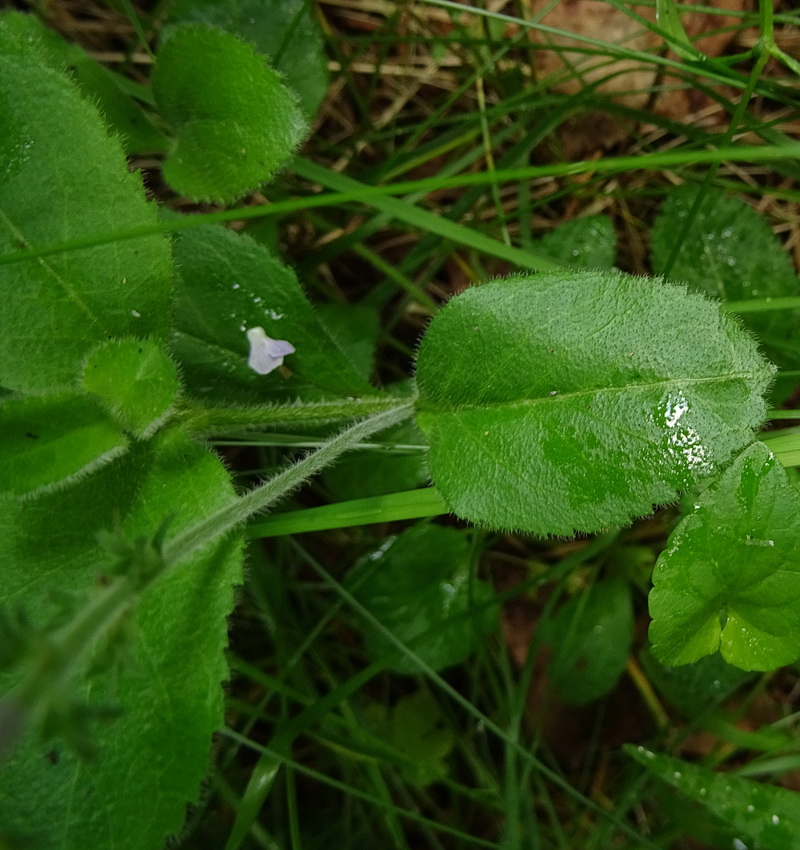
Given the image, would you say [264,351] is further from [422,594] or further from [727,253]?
[727,253]

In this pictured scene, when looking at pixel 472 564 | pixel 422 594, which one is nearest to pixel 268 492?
pixel 472 564

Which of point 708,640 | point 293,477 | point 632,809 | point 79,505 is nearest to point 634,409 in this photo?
point 708,640

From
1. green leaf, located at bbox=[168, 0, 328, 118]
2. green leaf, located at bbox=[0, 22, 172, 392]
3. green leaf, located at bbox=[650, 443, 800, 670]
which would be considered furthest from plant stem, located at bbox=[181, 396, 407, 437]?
green leaf, located at bbox=[168, 0, 328, 118]

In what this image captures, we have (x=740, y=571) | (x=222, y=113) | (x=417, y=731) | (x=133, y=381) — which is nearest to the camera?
(x=133, y=381)

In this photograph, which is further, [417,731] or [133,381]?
[417,731]

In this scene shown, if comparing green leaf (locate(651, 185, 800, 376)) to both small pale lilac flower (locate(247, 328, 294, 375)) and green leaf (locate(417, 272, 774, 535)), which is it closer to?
green leaf (locate(417, 272, 774, 535))

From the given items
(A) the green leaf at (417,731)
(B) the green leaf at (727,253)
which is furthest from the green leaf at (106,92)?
(A) the green leaf at (417,731)

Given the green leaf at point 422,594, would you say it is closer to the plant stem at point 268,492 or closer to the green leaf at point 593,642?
the green leaf at point 593,642
